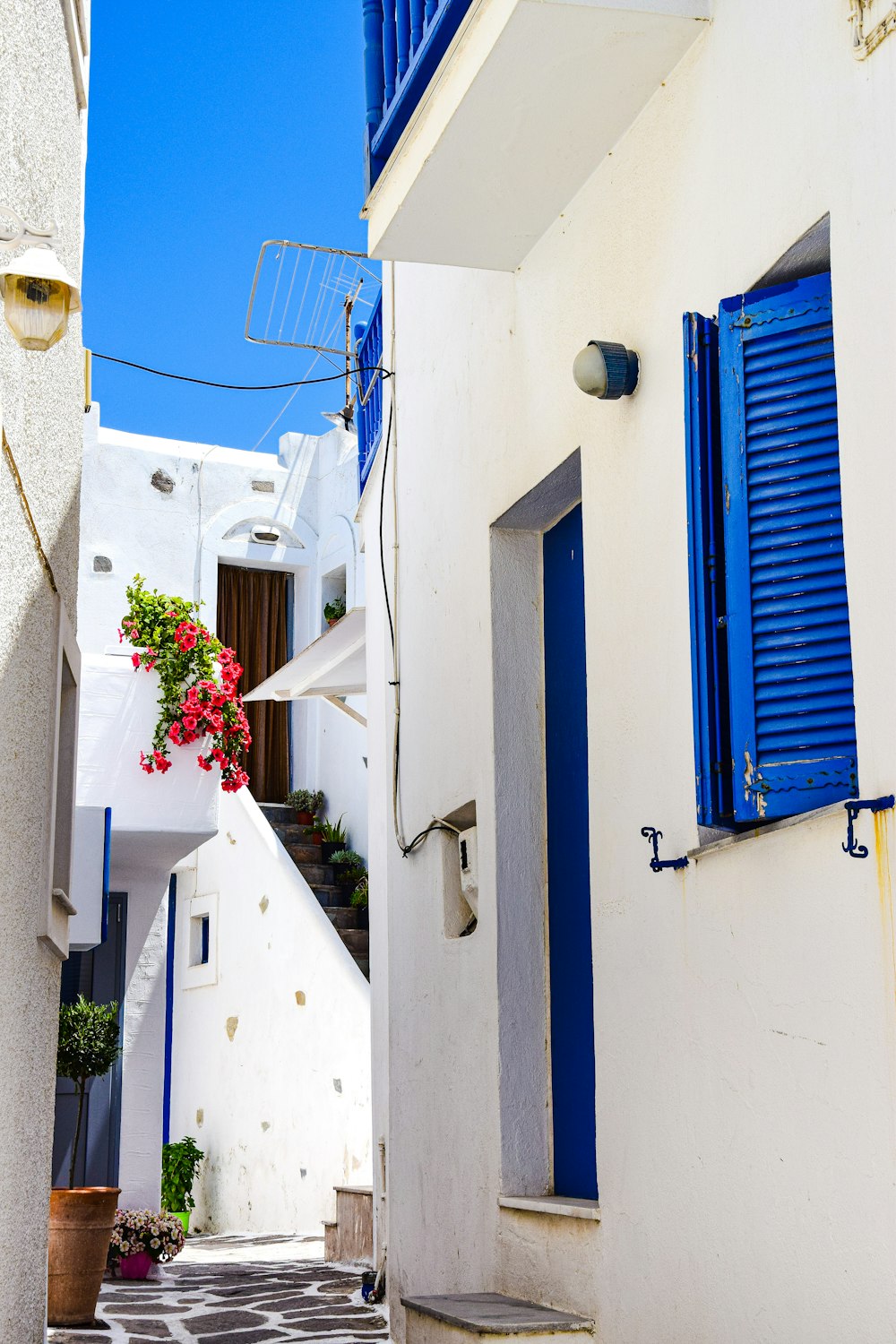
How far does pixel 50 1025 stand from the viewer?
625 centimetres

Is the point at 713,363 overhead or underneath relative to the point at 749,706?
overhead

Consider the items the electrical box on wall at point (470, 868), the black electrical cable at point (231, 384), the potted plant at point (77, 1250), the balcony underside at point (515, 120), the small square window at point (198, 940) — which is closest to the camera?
the balcony underside at point (515, 120)

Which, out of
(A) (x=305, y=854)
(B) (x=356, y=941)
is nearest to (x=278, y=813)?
(A) (x=305, y=854)

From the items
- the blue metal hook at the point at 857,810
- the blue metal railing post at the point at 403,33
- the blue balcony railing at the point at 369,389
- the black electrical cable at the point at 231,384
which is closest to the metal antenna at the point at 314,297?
the blue balcony railing at the point at 369,389

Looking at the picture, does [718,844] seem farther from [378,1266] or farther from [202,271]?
[202,271]

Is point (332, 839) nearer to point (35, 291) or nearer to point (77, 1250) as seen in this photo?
point (77, 1250)

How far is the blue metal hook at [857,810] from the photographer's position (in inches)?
147

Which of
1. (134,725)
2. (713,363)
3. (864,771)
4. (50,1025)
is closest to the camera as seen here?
(864,771)

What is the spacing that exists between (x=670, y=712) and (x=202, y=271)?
1564 centimetres

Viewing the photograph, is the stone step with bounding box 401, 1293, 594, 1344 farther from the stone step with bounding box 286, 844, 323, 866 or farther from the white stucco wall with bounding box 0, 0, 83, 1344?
the stone step with bounding box 286, 844, 323, 866

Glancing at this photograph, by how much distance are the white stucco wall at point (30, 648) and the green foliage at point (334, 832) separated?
36.4 ft

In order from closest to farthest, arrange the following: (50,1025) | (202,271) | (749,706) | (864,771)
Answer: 1. (864,771)
2. (749,706)
3. (50,1025)
4. (202,271)

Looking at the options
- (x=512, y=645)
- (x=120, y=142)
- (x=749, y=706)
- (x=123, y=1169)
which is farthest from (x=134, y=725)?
(x=120, y=142)

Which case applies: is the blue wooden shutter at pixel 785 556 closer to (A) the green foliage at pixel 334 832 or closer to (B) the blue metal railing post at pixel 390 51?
(B) the blue metal railing post at pixel 390 51
